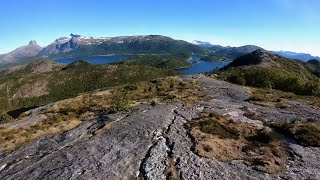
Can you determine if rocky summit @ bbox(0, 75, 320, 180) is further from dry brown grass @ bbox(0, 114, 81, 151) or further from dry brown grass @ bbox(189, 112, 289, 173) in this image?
dry brown grass @ bbox(0, 114, 81, 151)

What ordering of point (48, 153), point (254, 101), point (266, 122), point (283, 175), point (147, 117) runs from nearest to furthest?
point (283, 175), point (48, 153), point (266, 122), point (147, 117), point (254, 101)

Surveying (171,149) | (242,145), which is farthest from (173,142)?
(242,145)

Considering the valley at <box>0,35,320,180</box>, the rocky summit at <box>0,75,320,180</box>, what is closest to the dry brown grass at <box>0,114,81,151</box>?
the valley at <box>0,35,320,180</box>

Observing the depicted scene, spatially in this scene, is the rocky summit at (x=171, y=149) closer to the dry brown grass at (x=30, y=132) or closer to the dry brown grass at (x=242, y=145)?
the dry brown grass at (x=242, y=145)

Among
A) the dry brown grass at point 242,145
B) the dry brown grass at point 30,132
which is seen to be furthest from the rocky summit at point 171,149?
the dry brown grass at point 30,132

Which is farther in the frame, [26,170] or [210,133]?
[210,133]

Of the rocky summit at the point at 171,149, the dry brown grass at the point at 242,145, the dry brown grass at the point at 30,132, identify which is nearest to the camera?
the rocky summit at the point at 171,149

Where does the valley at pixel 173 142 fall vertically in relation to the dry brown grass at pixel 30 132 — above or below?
above

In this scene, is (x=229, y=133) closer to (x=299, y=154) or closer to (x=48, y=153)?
(x=299, y=154)

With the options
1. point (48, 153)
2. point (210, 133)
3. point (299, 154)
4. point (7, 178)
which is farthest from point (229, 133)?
point (7, 178)
